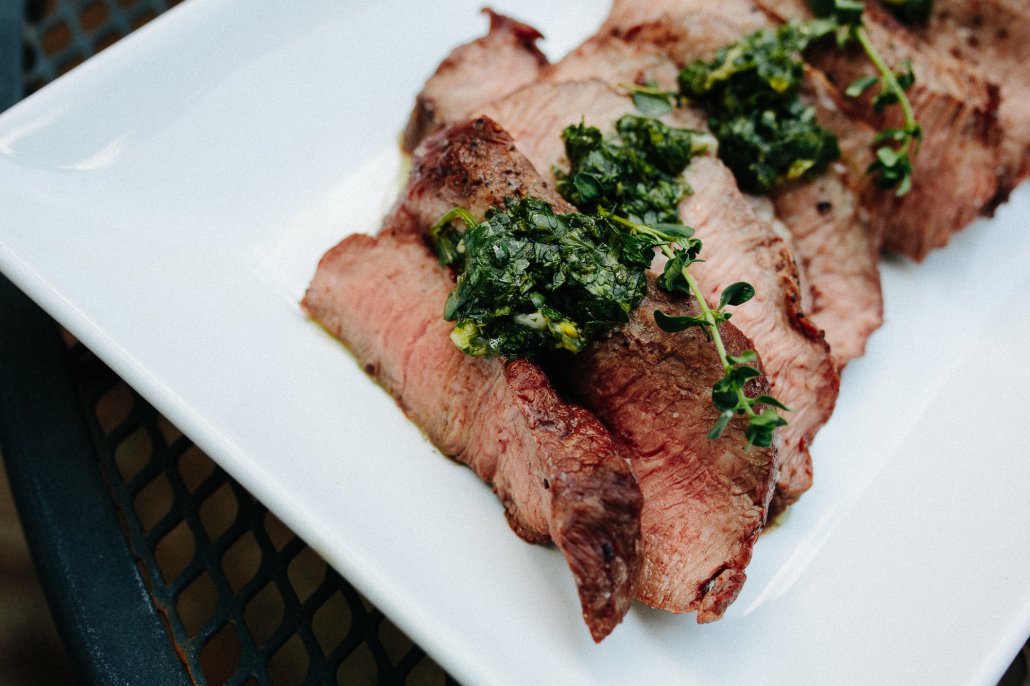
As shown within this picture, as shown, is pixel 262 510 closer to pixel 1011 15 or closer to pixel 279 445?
pixel 279 445

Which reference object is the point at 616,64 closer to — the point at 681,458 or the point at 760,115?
the point at 760,115

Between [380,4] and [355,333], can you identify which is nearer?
[355,333]

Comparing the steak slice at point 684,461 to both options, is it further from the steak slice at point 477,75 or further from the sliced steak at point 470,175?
the steak slice at point 477,75

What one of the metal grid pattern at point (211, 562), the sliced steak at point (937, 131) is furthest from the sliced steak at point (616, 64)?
the metal grid pattern at point (211, 562)

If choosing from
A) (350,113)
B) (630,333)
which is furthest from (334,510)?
(350,113)

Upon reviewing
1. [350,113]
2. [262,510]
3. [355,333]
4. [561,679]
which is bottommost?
[262,510]

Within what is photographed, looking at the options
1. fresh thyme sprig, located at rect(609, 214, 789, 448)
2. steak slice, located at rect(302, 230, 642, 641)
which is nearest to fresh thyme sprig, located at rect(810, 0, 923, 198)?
fresh thyme sprig, located at rect(609, 214, 789, 448)

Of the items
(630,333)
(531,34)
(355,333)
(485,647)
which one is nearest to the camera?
(485,647)

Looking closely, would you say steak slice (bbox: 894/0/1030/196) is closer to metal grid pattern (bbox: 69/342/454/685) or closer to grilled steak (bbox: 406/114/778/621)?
grilled steak (bbox: 406/114/778/621)
